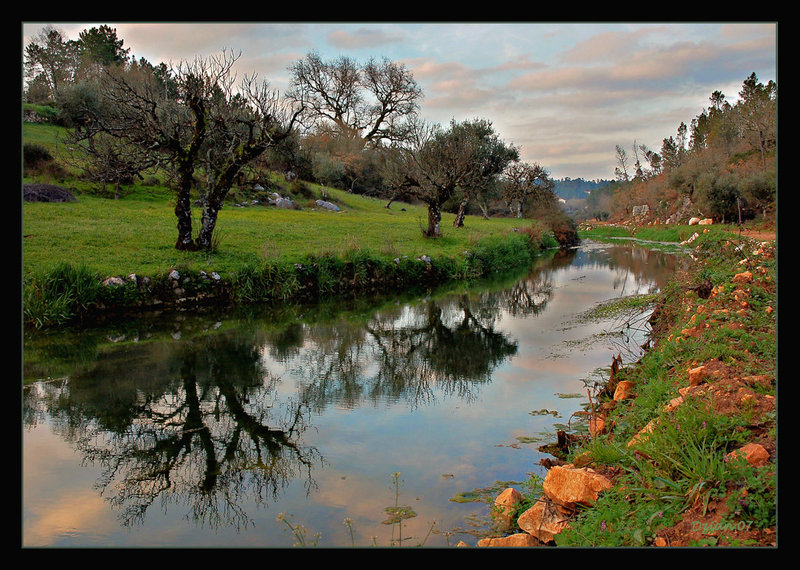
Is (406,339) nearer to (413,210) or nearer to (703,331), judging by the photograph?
(703,331)

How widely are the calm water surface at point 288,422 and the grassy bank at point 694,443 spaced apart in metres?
1.07

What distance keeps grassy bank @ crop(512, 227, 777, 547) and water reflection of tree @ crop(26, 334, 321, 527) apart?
2.96m

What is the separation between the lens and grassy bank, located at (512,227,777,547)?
3.32m

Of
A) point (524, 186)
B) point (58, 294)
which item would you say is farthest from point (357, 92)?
point (58, 294)

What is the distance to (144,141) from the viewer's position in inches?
632

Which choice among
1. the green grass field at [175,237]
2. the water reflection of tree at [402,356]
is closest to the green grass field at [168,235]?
the green grass field at [175,237]

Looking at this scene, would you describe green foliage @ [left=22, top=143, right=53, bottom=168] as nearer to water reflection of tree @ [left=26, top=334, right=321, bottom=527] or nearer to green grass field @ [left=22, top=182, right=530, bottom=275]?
green grass field @ [left=22, top=182, right=530, bottom=275]

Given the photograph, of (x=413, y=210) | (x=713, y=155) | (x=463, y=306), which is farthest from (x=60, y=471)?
(x=713, y=155)

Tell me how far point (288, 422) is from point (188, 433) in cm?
129

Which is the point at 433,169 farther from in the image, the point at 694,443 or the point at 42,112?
the point at 42,112

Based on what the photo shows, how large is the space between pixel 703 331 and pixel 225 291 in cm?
1235

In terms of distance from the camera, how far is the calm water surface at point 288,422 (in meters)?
4.92

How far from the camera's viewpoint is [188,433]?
6.96 metres

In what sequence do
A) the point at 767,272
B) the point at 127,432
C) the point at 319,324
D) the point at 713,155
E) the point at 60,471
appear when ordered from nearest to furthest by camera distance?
the point at 60,471 < the point at 127,432 < the point at 767,272 < the point at 319,324 < the point at 713,155
